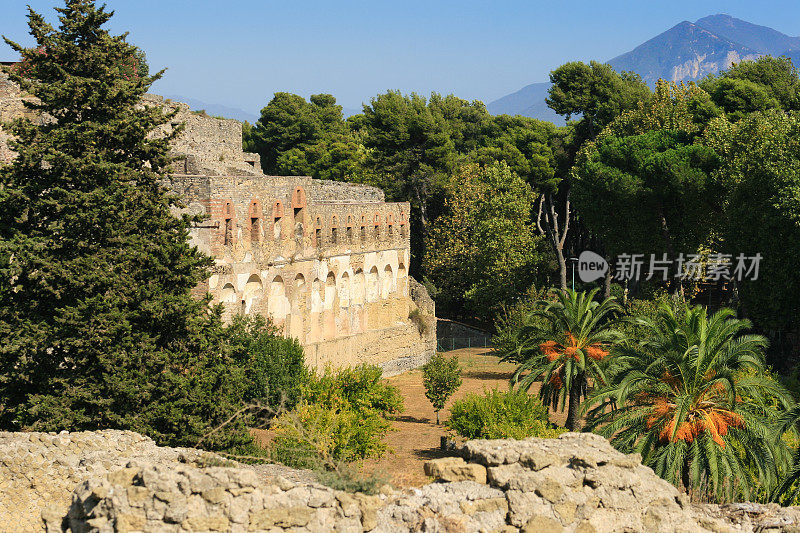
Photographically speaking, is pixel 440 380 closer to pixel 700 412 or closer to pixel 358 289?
pixel 358 289

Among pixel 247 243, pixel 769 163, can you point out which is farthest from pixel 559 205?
pixel 247 243

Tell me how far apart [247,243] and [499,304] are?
26.1 metres

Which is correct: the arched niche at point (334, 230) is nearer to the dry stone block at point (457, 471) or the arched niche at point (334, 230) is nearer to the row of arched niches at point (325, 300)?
the row of arched niches at point (325, 300)

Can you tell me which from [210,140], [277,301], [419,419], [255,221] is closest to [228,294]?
[255,221]

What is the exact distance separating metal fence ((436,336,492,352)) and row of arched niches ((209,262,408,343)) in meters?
8.89

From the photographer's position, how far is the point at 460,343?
197 feet

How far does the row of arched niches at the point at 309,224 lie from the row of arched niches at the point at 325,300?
1555mm

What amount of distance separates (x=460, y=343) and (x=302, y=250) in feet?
72.7

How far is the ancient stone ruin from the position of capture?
108 feet

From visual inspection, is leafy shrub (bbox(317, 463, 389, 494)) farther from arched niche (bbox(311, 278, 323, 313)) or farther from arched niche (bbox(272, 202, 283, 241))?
arched niche (bbox(311, 278, 323, 313))

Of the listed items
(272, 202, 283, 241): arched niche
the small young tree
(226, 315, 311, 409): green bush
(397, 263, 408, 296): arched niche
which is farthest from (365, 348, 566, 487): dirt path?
(272, 202, 283, 241): arched niche

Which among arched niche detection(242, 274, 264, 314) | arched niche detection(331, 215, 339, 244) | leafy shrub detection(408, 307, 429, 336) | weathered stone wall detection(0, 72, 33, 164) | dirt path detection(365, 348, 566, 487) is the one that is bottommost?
dirt path detection(365, 348, 566, 487)

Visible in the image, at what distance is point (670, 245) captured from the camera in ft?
169

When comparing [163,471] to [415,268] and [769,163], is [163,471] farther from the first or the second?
[415,268]
